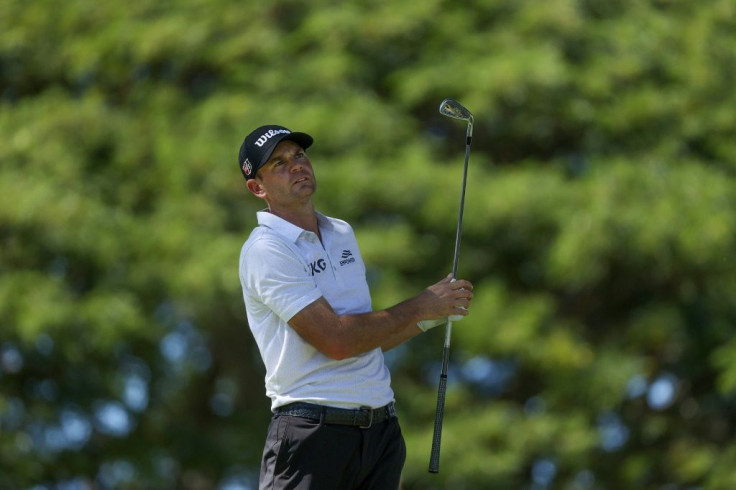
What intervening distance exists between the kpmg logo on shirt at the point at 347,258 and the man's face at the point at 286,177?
175 mm

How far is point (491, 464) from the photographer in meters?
8.66

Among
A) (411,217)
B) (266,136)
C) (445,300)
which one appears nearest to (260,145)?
(266,136)

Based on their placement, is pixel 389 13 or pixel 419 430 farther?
pixel 389 13

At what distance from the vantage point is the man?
3277mm

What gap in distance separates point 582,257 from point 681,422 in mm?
→ 1846

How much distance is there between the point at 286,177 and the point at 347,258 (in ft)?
0.87

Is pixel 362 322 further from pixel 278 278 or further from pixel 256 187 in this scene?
pixel 256 187

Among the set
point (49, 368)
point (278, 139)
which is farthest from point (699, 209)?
point (278, 139)

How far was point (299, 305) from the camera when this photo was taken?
10.6ft

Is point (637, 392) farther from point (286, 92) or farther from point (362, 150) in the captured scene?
point (286, 92)

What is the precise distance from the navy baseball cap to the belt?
0.62m

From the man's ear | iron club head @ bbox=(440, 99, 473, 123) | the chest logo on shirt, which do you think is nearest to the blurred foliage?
iron club head @ bbox=(440, 99, 473, 123)

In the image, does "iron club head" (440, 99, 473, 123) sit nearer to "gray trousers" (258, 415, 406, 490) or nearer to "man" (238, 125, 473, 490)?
"man" (238, 125, 473, 490)

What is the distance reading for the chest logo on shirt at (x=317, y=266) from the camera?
3381 millimetres
